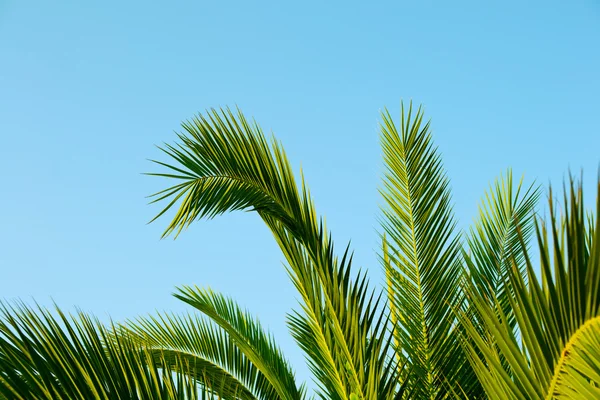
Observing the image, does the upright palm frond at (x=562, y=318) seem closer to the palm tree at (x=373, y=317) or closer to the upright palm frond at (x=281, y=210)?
the palm tree at (x=373, y=317)

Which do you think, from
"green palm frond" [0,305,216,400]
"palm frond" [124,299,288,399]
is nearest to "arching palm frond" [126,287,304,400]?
"palm frond" [124,299,288,399]

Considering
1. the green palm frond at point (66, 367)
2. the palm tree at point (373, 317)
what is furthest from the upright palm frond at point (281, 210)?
the green palm frond at point (66, 367)

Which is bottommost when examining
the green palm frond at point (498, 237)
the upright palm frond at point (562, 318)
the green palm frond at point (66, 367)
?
the green palm frond at point (66, 367)

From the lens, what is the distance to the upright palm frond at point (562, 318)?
1557 mm

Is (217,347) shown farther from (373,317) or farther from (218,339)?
(373,317)

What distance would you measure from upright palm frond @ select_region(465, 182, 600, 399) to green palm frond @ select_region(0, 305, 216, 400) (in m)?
1.03

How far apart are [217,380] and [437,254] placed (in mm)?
2283

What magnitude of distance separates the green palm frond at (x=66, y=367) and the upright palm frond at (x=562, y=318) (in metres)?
1.03

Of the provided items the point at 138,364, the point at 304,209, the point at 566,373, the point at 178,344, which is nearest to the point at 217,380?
the point at 178,344

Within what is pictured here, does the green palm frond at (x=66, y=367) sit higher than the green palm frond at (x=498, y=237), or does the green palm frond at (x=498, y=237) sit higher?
the green palm frond at (x=498, y=237)

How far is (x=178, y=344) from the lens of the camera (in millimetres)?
5324

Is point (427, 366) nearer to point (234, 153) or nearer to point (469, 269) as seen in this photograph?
point (469, 269)

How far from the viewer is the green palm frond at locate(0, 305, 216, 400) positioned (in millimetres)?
1726

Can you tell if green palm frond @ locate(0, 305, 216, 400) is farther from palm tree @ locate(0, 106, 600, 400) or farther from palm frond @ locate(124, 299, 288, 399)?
palm frond @ locate(124, 299, 288, 399)
